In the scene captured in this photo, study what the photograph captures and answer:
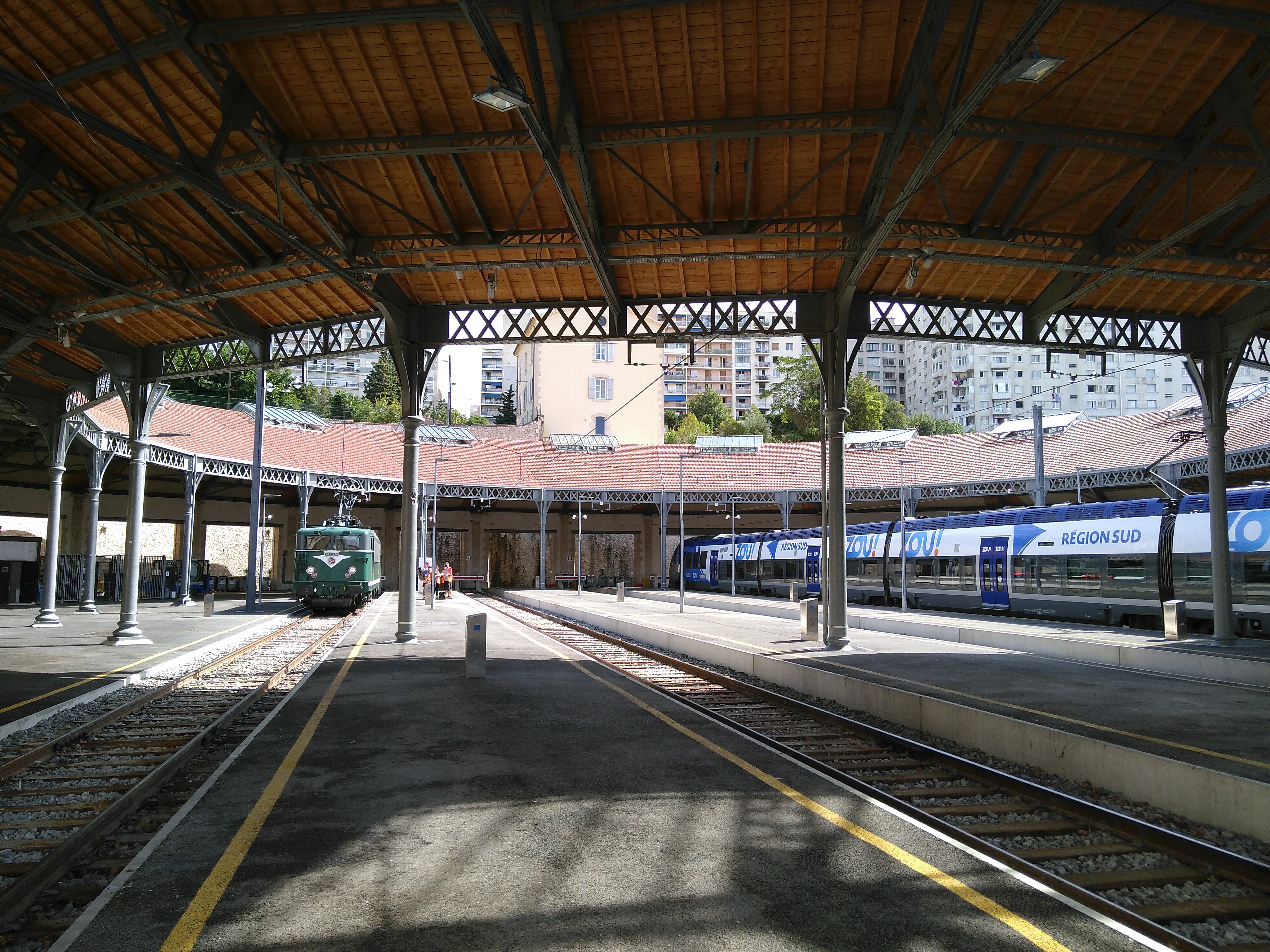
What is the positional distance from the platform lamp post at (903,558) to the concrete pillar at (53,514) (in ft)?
82.4

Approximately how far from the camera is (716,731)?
9852 mm

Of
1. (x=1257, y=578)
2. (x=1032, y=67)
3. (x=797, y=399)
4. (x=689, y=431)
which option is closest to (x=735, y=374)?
(x=689, y=431)

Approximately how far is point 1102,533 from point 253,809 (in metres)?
23.0

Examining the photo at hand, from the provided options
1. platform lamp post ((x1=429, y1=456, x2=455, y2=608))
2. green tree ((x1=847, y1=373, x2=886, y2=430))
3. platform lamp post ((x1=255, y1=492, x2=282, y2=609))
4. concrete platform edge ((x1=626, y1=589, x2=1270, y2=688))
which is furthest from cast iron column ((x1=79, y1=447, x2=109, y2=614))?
green tree ((x1=847, y1=373, x2=886, y2=430))

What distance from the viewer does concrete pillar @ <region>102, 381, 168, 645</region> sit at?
17.9 m

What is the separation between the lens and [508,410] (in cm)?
10306

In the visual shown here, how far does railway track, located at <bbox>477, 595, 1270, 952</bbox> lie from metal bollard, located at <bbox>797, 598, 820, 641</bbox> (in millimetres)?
8627

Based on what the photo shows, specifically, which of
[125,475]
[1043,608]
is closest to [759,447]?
[1043,608]

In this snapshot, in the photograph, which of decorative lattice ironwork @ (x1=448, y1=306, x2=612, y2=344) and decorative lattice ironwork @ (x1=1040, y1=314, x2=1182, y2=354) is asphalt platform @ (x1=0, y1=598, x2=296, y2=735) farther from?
decorative lattice ironwork @ (x1=1040, y1=314, x2=1182, y2=354)

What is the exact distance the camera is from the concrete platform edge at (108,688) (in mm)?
9500

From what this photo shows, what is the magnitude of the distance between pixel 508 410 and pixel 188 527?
2839 inches

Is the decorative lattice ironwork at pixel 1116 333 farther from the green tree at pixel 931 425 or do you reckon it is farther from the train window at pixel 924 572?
the green tree at pixel 931 425

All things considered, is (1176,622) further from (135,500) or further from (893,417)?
(893,417)

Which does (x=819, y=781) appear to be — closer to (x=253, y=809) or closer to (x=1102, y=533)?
(x=253, y=809)
